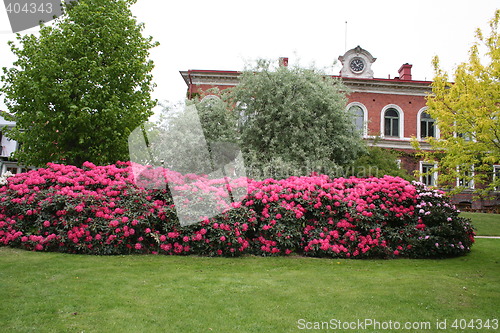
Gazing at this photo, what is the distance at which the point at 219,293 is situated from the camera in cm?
573

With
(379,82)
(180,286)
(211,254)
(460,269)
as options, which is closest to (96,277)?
(180,286)

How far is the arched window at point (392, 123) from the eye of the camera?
30391mm

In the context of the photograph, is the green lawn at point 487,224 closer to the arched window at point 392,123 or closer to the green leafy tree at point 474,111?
the green leafy tree at point 474,111

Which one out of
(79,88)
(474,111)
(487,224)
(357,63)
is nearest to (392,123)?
(357,63)

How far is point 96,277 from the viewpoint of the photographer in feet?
20.7

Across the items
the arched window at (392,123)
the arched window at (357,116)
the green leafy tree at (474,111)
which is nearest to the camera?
the green leafy tree at (474,111)

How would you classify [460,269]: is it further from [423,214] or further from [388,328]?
[388,328]

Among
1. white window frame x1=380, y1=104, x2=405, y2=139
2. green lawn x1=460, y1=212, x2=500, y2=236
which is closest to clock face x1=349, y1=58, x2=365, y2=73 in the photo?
white window frame x1=380, y1=104, x2=405, y2=139

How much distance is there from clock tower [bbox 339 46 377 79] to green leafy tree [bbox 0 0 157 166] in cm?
1919

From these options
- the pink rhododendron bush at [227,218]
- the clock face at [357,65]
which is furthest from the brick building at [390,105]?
the pink rhododendron bush at [227,218]

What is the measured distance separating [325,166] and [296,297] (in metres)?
9.77

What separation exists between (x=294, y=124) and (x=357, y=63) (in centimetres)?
1751

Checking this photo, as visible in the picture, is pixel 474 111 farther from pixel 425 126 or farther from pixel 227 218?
pixel 425 126

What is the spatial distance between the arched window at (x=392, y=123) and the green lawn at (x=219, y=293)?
23.5m
